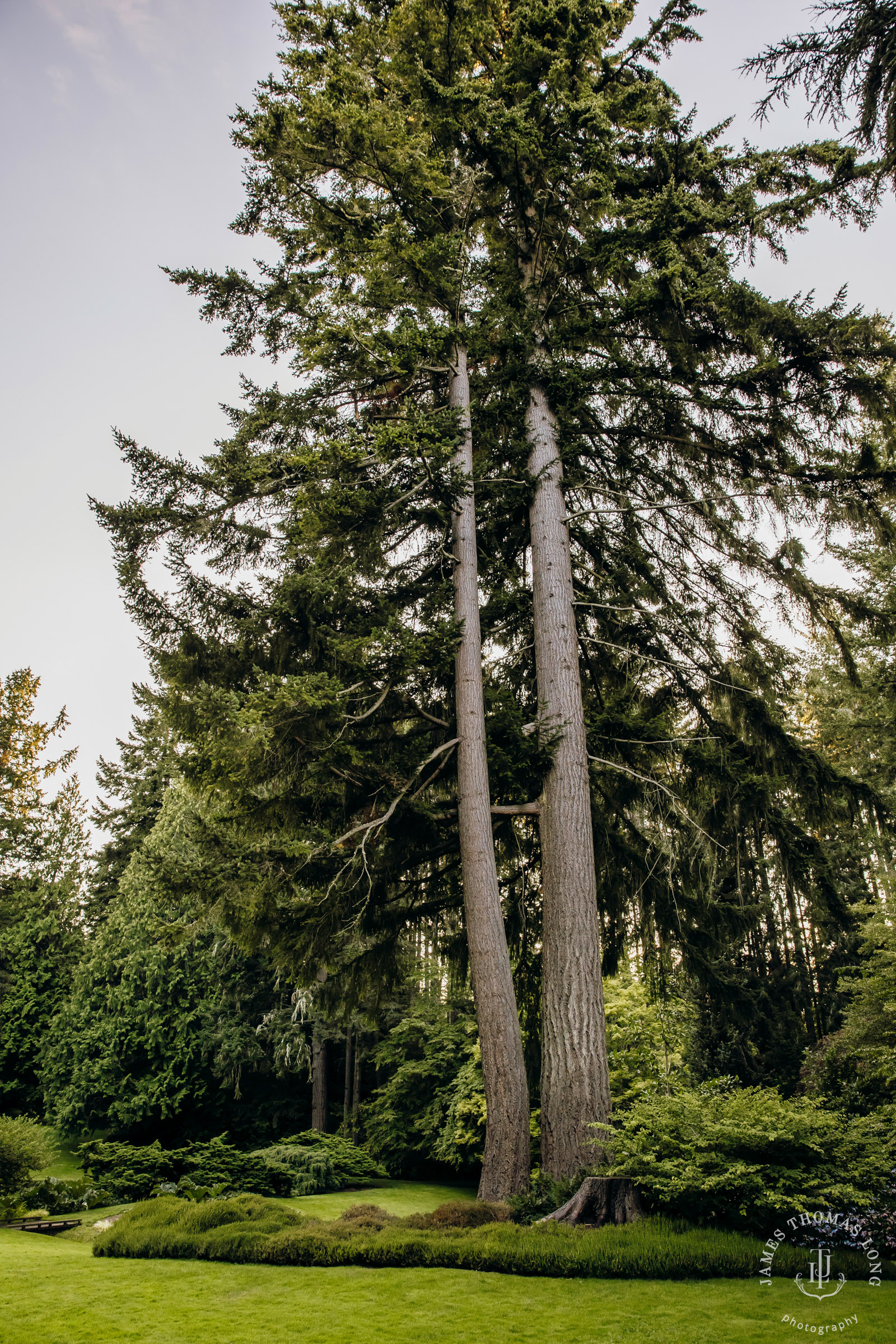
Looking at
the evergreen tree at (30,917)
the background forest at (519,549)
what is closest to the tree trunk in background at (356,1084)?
the evergreen tree at (30,917)

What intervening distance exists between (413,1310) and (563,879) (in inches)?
143

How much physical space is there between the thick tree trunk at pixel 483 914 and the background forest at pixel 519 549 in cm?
4

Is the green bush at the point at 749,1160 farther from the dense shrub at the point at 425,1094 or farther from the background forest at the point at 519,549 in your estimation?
the dense shrub at the point at 425,1094

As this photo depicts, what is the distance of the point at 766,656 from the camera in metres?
8.88

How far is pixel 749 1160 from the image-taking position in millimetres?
4996

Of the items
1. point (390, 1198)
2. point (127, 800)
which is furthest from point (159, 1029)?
point (127, 800)

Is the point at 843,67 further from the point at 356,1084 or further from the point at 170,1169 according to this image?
the point at 356,1084

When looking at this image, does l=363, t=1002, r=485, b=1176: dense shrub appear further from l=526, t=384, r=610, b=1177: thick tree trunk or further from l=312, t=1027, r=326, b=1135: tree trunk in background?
l=526, t=384, r=610, b=1177: thick tree trunk

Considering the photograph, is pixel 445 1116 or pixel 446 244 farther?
pixel 445 1116

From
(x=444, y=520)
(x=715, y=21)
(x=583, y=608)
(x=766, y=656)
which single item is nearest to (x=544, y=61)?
(x=715, y=21)

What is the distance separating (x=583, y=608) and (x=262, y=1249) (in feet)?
23.1

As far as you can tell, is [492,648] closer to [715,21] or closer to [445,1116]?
[715,21]

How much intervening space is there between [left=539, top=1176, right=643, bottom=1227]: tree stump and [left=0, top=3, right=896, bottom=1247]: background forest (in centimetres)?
35

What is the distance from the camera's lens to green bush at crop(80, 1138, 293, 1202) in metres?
11.3
